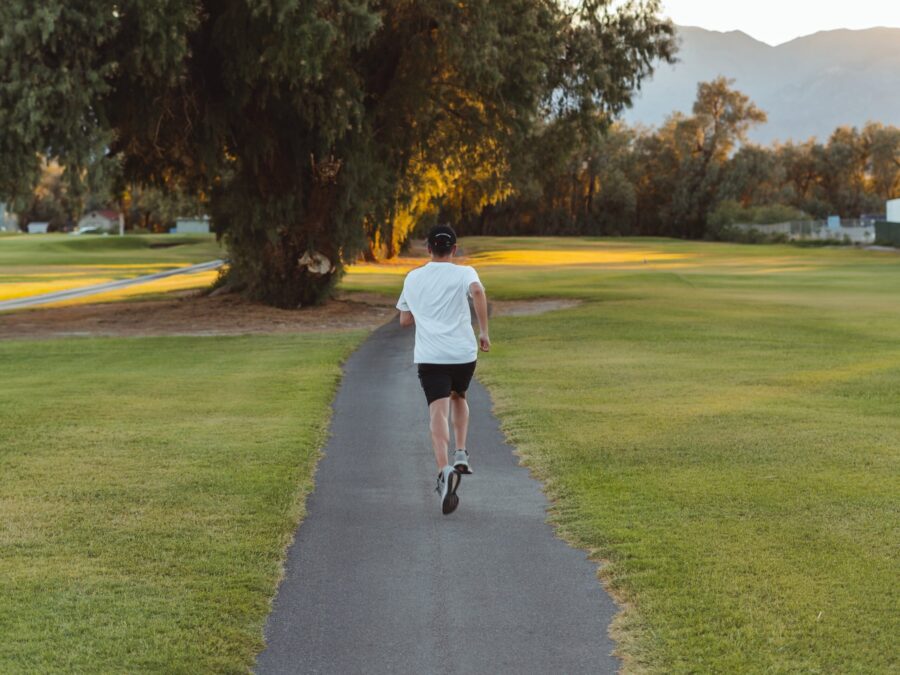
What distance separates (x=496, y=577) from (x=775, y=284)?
1410 inches

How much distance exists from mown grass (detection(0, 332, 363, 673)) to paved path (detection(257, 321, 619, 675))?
259 mm

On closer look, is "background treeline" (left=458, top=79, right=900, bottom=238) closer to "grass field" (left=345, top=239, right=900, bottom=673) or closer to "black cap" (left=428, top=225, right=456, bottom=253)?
"grass field" (left=345, top=239, right=900, bottom=673)

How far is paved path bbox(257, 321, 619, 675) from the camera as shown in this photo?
5684 millimetres

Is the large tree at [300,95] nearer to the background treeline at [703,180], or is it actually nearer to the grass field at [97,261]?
the grass field at [97,261]

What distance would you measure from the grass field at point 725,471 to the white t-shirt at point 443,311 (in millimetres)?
1312

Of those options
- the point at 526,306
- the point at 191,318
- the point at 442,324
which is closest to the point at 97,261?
the point at 526,306

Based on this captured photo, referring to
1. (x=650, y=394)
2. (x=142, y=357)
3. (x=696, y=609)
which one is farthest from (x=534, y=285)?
(x=696, y=609)

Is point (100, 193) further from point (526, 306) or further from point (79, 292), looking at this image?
point (79, 292)

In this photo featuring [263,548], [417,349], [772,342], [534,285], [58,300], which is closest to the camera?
[263,548]

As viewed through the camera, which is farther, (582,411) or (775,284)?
(775,284)

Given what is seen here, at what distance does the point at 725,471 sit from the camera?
985 cm

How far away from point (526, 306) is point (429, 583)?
2436 centimetres

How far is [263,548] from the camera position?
752 centimetres

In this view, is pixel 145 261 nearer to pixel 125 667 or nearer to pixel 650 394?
pixel 650 394
